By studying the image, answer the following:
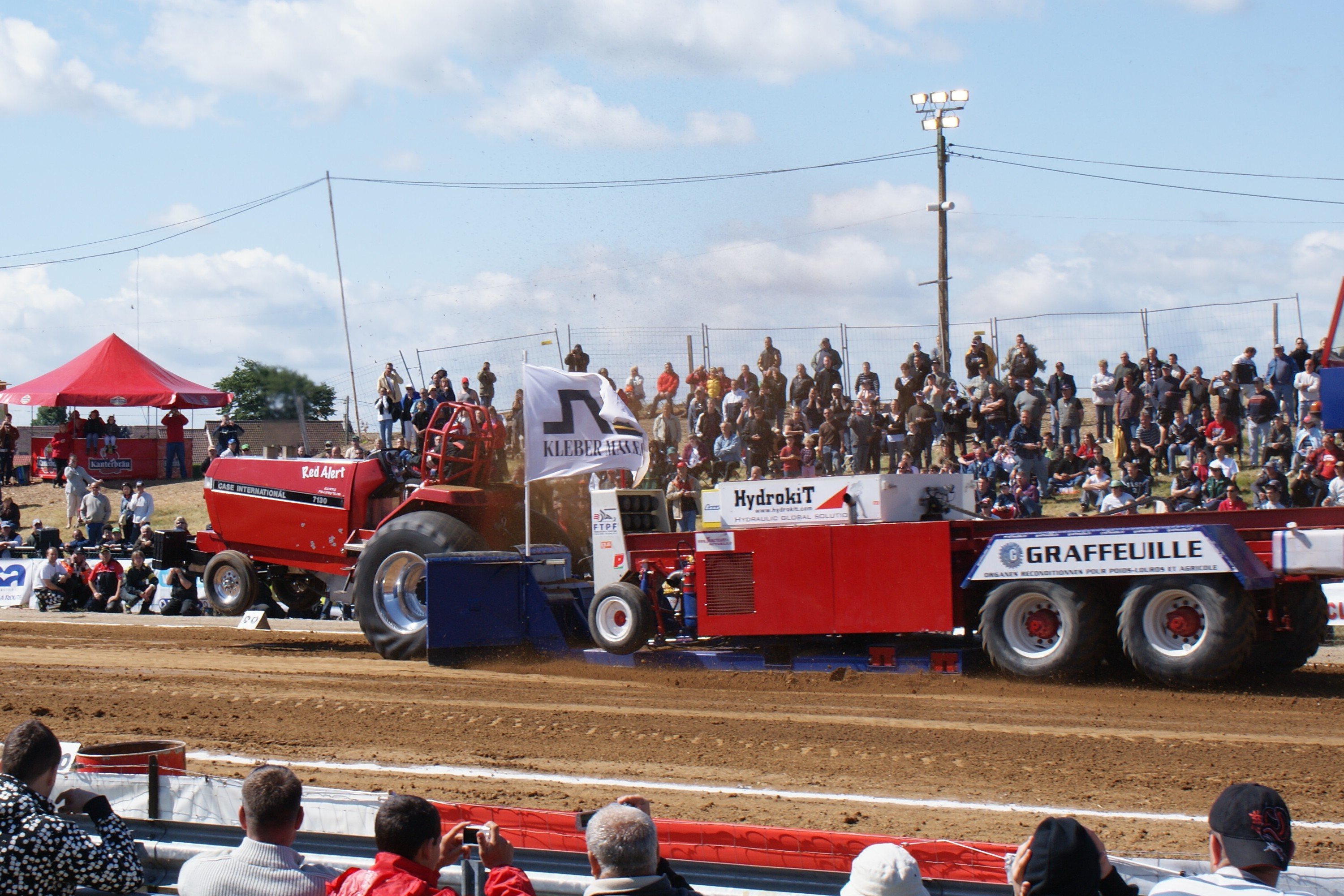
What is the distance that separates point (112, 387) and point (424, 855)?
27.1m

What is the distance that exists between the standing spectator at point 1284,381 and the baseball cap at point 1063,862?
16582 mm

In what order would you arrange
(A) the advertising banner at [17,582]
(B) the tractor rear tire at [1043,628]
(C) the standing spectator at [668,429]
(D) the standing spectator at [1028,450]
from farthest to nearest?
(C) the standing spectator at [668,429], (A) the advertising banner at [17,582], (D) the standing spectator at [1028,450], (B) the tractor rear tire at [1043,628]

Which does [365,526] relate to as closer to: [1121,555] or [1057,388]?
[1121,555]

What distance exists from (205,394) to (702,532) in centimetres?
2049

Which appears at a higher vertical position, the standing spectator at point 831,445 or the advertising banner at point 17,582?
the standing spectator at point 831,445

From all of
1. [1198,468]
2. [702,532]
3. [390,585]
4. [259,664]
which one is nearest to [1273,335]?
[1198,468]

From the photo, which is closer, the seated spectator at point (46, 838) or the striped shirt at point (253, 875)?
the striped shirt at point (253, 875)

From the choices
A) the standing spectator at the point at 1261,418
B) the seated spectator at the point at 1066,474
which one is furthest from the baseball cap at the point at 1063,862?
the standing spectator at the point at 1261,418

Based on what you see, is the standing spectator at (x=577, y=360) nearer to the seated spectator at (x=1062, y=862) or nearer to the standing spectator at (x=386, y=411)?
the standing spectator at (x=386, y=411)

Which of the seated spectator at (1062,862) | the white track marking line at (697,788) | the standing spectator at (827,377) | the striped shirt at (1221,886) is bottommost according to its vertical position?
the white track marking line at (697,788)

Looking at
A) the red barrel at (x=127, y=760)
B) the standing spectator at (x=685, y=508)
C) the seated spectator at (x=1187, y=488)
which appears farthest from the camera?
the standing spectator at (x=685, y=508)

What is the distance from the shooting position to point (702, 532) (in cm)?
1095

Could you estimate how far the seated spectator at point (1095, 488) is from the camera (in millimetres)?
16297

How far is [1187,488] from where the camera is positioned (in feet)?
48.1
